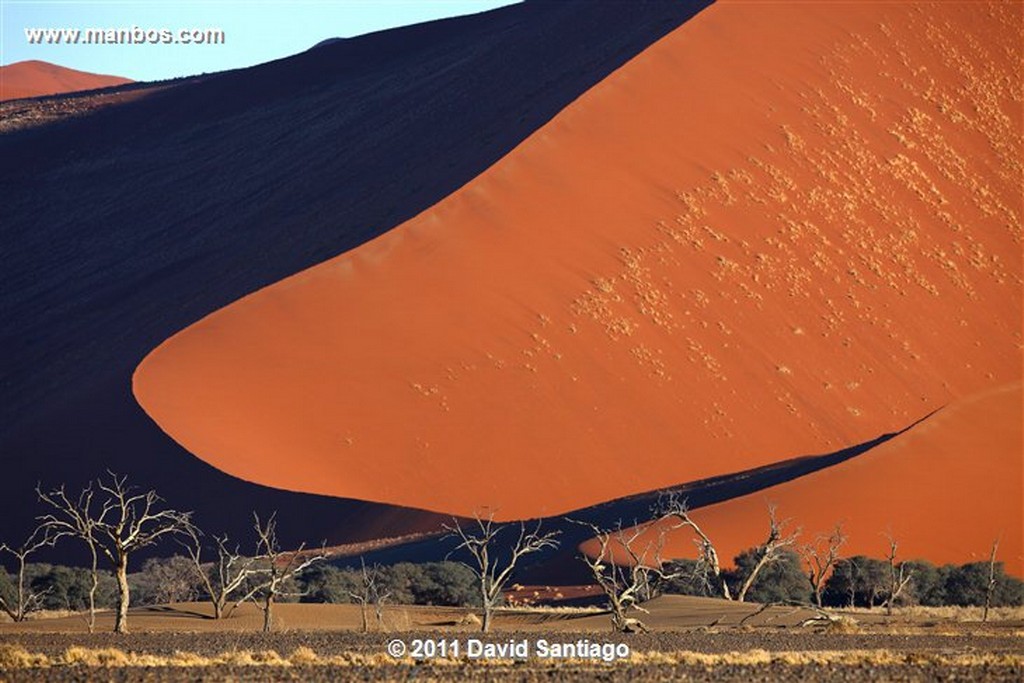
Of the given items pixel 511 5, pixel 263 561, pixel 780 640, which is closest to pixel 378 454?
pixel 263 561

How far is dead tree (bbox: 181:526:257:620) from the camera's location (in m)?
23.3

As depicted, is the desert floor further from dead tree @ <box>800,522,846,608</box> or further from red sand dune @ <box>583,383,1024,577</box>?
red sand dune @ <box>583,383,1024,577</box>

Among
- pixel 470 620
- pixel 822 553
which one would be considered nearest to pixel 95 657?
pixel 470 620

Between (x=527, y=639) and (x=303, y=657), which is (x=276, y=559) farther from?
(x=303, y=657)

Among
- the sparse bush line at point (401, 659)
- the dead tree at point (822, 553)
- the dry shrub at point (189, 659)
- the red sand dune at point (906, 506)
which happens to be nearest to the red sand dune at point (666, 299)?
the red sand dune at point (906, 506)

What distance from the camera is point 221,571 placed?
23.5 m

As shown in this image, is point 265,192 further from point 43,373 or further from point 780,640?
point 780,640

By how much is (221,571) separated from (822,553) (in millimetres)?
10096

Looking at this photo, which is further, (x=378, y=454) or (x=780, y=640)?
(x=378, y=454)

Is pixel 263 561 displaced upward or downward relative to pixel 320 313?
downward

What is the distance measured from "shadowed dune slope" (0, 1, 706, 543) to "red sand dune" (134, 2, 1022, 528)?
1.04 m

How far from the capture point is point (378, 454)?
3188 centimetres

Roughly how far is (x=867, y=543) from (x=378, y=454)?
29.6 ft

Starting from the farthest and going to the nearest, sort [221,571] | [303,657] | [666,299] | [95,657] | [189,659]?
[666,299]
[221,571]
[303,657]
[95,657]
[189,659]
